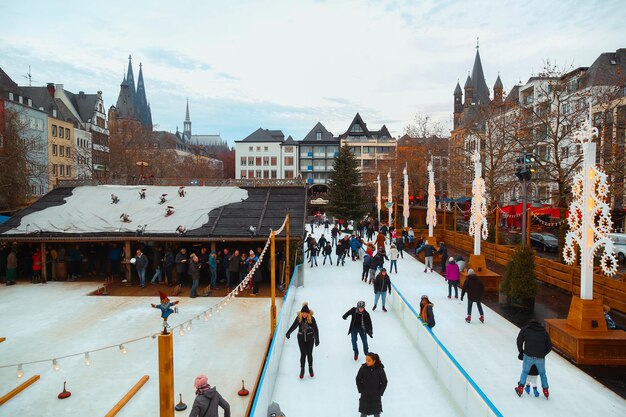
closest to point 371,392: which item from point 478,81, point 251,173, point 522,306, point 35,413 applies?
point 35,413

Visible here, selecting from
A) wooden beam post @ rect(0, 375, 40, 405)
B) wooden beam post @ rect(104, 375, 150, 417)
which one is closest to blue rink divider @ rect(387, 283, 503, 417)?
wooden beam post @ rect(104, 375, 150, 417)

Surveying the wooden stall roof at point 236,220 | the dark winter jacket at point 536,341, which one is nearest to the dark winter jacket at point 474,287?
the dark winter jacket at point 536,341

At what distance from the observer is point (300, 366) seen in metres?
9.55

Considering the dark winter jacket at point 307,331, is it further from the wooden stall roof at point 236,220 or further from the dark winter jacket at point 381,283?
the wooden stall roof at point 236,220

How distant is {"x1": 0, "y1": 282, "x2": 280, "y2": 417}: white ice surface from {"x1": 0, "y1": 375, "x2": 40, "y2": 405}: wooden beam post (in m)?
0.12

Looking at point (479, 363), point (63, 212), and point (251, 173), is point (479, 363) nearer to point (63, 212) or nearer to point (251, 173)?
point (63, 212)

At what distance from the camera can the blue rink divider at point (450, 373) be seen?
20.9ft

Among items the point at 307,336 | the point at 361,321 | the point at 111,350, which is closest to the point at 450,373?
the point at 361,321

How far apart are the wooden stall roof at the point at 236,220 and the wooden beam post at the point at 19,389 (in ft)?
30.6

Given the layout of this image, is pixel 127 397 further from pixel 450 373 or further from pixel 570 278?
pixel 570 278

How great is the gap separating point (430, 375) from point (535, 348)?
7.65ft

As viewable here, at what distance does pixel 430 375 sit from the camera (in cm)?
902

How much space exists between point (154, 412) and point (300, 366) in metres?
3.16

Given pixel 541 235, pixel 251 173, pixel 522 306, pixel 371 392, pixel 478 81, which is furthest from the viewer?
pixel 478 81
